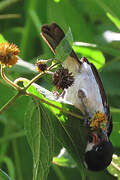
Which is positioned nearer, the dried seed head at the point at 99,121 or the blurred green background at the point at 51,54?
the dried seed head at the point at 99,121

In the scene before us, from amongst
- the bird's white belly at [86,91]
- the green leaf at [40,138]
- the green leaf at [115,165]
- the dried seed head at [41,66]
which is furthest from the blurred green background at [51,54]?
the dried seed head at [41,66]

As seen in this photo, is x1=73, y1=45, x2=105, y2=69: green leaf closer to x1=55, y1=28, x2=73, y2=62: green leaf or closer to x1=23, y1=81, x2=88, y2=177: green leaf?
x1=23, y1=81, x2=88, y2=177: green leaf

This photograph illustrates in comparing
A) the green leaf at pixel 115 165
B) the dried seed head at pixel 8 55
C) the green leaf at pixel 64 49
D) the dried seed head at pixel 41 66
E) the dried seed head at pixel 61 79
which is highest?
the dried seed head at pixel 8 55

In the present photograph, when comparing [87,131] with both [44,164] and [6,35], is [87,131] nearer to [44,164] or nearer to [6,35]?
[44,164]

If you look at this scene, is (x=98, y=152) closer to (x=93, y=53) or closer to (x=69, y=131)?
(x=69, y=131)

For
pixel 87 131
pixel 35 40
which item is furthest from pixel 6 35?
pixel 87 131

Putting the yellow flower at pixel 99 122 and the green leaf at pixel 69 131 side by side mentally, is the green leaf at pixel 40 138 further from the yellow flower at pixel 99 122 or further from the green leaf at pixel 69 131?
the yellow flower at pixel 99 122
